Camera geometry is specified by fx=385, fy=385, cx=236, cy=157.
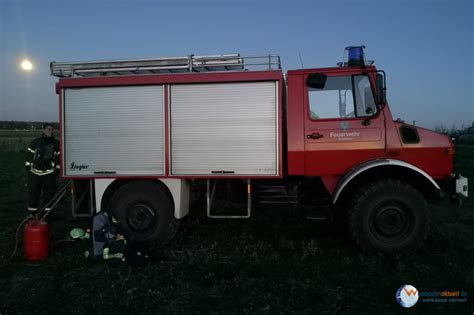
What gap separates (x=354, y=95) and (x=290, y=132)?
1121 mm

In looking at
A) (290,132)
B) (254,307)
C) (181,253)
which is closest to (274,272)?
(254,307)

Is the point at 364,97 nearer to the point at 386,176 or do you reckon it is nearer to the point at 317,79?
the point at 317,79

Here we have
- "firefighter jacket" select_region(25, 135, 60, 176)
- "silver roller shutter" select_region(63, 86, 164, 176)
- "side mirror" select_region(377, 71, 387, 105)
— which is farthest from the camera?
"firefighter jacket" select_region(25, 135, 60, 176)

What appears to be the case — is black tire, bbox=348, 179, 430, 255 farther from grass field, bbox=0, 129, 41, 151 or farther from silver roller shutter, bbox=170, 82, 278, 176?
grass field, bbox=0, 129, 41, 151

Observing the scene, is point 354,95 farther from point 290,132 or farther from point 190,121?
point 190,121

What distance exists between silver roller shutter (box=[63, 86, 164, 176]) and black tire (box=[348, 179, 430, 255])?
3.15 metres

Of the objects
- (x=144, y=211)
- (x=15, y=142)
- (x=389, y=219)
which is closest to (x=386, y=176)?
(x=389, y=219)

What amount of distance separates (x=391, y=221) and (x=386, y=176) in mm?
707

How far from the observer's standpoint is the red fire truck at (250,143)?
5.75m

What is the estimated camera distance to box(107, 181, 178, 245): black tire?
20.6ft

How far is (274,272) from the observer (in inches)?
202

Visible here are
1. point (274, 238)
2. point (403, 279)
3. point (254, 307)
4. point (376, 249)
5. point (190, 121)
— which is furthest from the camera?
point (274, 238)

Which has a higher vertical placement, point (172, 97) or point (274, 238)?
point (172, 97)

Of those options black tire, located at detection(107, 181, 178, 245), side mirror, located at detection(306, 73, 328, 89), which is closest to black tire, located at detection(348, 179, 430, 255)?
side mirror, located at detection(306, 73, 328, 89)
